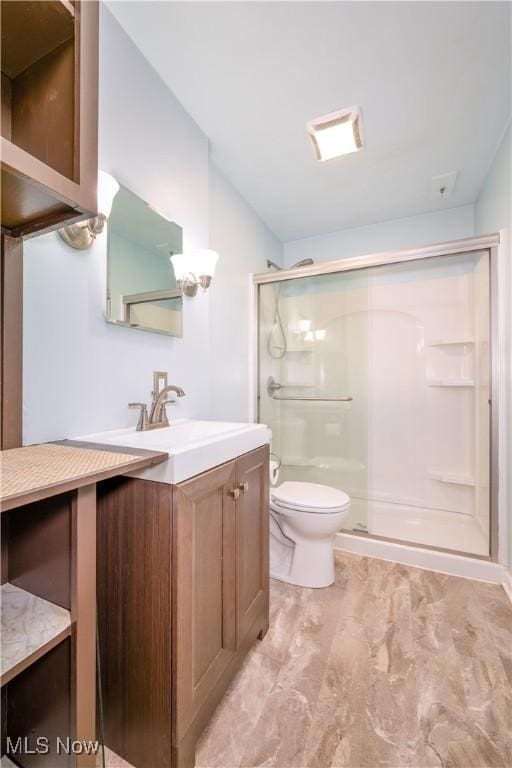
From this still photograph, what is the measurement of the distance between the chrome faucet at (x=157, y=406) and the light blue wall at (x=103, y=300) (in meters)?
0.04

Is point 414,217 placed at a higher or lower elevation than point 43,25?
higher

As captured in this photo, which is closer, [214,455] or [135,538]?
[135,538]

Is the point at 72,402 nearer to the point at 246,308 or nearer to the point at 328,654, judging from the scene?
the point at 328,654

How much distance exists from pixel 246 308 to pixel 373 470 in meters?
1.72

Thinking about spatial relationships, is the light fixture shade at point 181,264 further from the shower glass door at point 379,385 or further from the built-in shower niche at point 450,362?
the built-in shower niche at point 450,362

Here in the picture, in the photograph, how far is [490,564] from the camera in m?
1.87

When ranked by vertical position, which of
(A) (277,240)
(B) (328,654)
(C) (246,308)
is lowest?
(B) (328,654)

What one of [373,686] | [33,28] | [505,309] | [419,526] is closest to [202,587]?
[373,686]

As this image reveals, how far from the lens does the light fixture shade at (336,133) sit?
169 cm

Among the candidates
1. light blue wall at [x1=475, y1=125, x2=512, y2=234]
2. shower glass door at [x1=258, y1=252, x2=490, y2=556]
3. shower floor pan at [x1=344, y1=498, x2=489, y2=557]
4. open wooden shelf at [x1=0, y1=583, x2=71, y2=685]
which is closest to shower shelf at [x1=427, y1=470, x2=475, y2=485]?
shower glass door at [x1=258, y1=252, x2=490, y2=556]

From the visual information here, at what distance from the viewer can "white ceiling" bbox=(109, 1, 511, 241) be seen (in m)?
1.26

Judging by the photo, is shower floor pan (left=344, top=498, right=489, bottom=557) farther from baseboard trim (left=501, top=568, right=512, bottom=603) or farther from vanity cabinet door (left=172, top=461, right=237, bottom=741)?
vanity cabinet door (left=172, top=461, right=237, bottom=741)

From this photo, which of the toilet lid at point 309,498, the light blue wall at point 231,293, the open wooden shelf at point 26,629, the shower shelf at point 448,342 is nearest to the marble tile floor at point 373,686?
the toilet lid at point 309,498

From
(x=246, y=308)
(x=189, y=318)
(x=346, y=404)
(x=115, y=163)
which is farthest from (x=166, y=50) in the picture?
(x=346, y=404)
